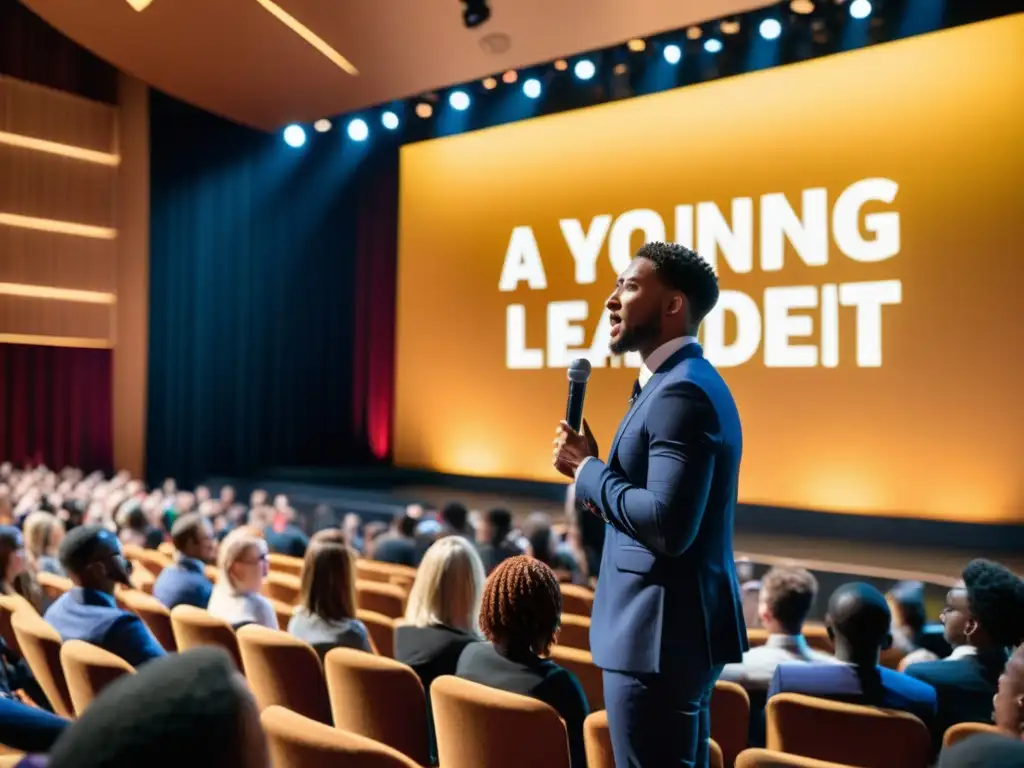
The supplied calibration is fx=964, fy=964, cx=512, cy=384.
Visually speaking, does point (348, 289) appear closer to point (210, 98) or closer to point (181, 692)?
point (210, 98)

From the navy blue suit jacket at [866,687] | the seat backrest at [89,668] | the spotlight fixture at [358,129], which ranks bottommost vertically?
the navy blue suit jacket at [866,687]

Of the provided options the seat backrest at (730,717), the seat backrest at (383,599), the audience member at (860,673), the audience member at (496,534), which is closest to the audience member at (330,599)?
the seat backrest at (383,599)

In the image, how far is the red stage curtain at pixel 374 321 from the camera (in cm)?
1383

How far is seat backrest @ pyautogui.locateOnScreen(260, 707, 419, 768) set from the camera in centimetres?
166

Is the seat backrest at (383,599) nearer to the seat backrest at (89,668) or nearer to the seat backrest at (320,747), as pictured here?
the seat backrest at (89,668)

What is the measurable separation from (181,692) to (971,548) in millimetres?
8418

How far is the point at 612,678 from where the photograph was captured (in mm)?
1698

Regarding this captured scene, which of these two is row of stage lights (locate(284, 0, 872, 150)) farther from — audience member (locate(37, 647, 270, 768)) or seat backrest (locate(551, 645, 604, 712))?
audience member (locate(37, 647, 270, 768))

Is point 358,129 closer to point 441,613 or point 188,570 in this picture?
point 188,570

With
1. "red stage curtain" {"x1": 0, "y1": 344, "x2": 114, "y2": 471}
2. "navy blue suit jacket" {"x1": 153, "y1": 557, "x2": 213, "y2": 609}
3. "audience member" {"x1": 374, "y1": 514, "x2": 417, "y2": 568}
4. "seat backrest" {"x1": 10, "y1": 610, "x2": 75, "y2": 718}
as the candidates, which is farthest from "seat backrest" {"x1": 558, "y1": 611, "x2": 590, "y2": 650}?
"red stage curtain" {"x1": 0, "y1": 344, "x2": 114, "y2": 471}

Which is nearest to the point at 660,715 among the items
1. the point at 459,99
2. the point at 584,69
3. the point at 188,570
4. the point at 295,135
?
the point at 188,570

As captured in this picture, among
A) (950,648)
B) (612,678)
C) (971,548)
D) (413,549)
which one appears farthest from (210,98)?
(612,678)

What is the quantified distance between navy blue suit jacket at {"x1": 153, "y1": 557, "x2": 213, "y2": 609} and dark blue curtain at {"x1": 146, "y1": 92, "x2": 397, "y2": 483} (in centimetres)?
918

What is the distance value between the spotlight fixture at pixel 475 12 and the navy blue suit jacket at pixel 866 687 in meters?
6.54
